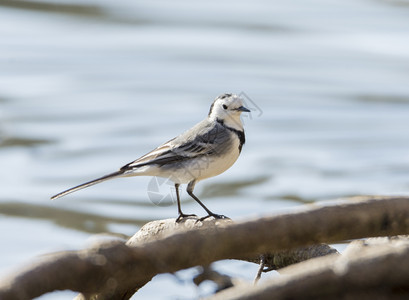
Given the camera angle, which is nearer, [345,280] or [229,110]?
[345,280]

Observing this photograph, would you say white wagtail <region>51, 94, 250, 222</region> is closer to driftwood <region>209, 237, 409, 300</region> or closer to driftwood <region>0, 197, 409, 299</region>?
driftwood <region>0, 197, 409, 299</region>

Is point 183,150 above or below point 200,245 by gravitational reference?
below

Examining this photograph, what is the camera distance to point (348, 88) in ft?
22.6

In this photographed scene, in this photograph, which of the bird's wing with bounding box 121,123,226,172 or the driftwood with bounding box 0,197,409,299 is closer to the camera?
the driftwood with bounding box 0,197,409,299

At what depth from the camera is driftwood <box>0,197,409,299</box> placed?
160cm

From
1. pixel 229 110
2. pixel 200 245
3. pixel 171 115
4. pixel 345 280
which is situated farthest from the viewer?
pixel 171 115

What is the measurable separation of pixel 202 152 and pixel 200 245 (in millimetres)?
1152

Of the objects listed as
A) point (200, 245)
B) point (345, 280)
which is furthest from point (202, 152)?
point (345, 280)

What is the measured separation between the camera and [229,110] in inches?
112

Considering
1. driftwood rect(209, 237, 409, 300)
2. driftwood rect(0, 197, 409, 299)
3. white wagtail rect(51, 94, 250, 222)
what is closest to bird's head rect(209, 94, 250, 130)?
white wagtail rect(51, 94, 250, 222)

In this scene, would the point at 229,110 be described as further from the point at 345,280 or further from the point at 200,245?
the point at 345,280

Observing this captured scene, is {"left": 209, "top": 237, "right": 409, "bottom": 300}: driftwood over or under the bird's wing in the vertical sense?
over

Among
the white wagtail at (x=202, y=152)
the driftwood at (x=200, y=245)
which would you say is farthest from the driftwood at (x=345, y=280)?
the white wagtail at (x=202, y=152)

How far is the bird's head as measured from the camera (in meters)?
2.83
